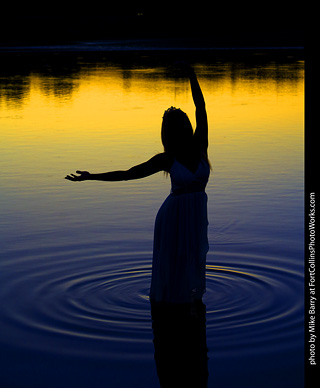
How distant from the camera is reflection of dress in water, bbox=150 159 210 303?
6984mm

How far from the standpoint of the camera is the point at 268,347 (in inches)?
268

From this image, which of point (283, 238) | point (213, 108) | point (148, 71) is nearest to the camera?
point (283, 238)

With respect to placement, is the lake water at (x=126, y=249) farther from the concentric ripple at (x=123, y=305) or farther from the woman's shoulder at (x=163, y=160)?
the woman's shoulder at (x=163, y=160)

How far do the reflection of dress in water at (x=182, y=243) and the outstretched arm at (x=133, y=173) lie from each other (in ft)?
0.78

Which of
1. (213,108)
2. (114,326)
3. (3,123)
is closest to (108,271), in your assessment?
(114,326)

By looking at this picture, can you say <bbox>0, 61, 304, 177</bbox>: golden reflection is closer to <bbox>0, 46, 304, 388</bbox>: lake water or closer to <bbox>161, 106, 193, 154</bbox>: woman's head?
<bbox>0, 46, 304, 388</bbox>: lake water

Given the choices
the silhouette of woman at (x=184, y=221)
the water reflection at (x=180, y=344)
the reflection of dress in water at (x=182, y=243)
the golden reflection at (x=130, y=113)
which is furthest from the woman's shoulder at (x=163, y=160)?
the golden reflection at (x=130, y=113)

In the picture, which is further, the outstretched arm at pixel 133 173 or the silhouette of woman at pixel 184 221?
the silhouette of woman at pixel 184 221

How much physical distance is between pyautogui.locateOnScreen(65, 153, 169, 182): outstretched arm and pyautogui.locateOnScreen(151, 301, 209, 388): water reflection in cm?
124

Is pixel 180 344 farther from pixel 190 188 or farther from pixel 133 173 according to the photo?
pixel 133 173

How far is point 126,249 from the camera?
32.1ft

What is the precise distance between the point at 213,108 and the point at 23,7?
92.8 meters

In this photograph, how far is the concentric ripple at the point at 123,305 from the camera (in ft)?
22.9

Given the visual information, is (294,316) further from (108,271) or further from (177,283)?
(108,271)
